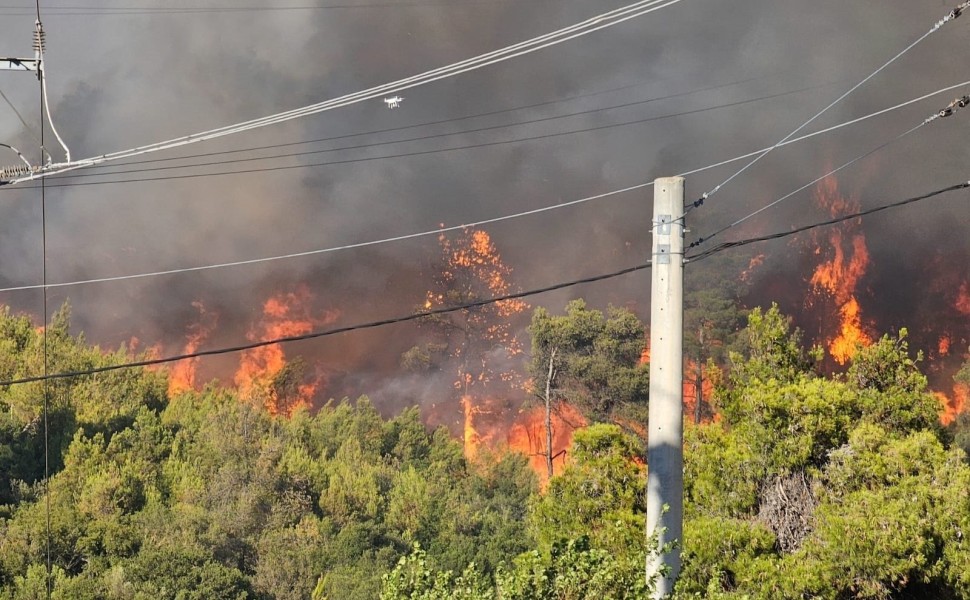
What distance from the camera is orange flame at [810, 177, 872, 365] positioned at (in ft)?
199

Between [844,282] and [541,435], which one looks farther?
[844,282]

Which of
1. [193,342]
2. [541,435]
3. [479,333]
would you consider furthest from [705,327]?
[193,342]

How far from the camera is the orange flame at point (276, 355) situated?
2410 inches

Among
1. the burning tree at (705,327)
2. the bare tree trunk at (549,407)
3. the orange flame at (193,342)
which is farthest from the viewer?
the orange flame at (193,342)

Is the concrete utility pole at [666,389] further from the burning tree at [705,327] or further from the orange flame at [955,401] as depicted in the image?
the orange flame at [955,401]

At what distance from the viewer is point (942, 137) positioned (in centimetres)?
6494

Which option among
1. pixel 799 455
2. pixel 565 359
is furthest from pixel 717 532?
pixel 565 359

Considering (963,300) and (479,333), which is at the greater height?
(963,300)

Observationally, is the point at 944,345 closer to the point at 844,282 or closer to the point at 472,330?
the point at 844,282

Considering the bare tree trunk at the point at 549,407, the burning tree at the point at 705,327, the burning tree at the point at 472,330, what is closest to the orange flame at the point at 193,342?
the burning tree at the point at 472,330

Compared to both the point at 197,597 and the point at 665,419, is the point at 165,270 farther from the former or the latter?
the point at 665,419

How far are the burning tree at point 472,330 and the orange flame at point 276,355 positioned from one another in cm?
640

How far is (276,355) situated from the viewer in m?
62.8

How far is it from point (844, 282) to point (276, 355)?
33.1m
